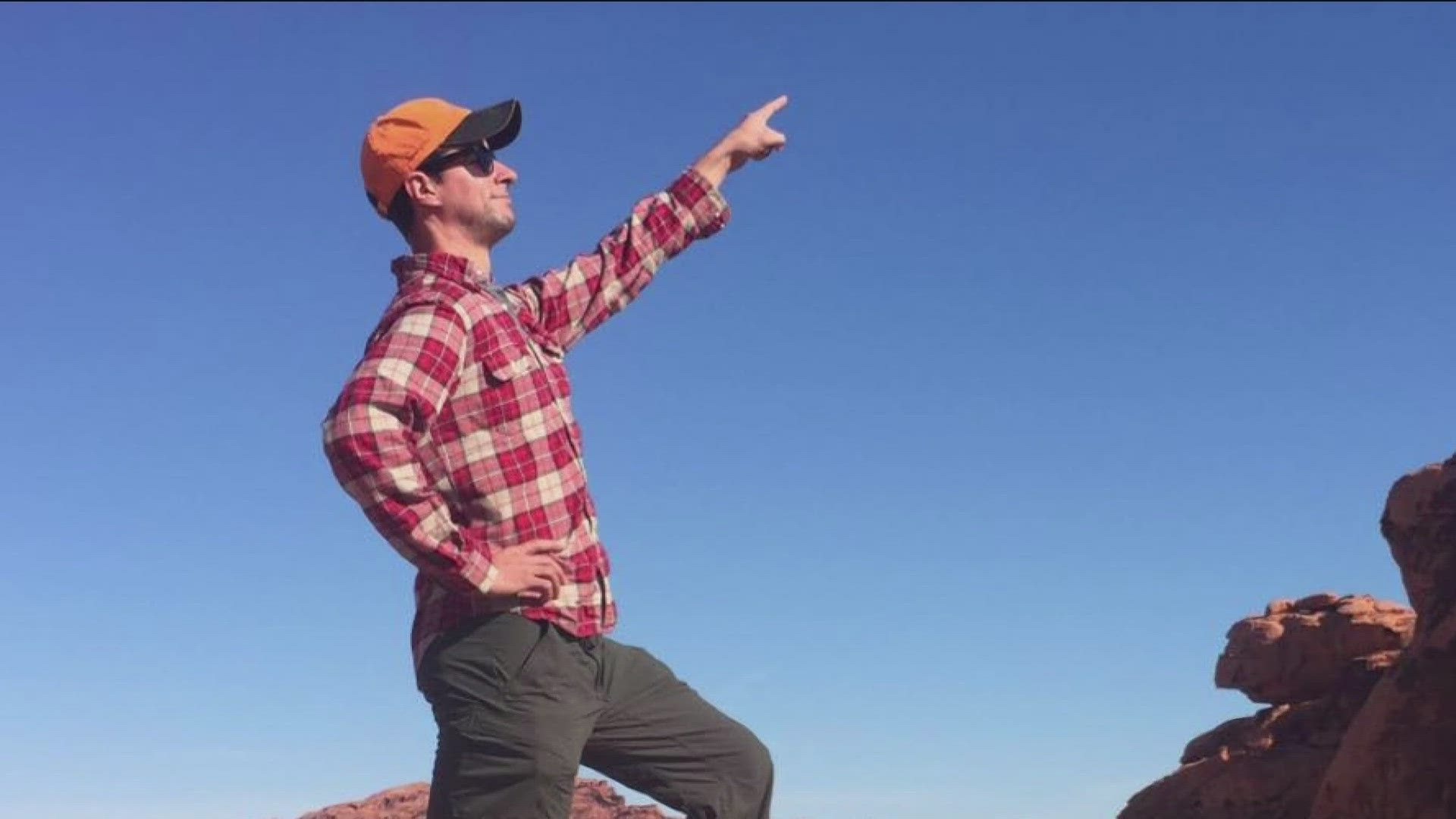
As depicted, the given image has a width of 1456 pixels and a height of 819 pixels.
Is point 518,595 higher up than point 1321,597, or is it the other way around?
point 1321,597

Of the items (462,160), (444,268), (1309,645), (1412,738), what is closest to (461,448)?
(444,268)

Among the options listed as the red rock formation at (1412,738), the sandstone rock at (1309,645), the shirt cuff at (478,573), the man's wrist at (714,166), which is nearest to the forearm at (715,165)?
the man's wrist at (714,166)

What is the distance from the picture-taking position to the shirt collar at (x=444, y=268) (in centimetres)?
648

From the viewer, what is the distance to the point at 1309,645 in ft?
64.1

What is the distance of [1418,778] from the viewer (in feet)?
42.5

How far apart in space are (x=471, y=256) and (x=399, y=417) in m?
1.10

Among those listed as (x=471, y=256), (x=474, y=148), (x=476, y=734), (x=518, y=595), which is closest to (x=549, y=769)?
(x=476, y=734)

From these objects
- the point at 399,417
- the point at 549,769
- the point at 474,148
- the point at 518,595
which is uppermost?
the point at 474,148

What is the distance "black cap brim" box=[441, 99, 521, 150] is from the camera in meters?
6.77

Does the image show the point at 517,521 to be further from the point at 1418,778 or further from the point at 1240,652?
the point at 1240,652

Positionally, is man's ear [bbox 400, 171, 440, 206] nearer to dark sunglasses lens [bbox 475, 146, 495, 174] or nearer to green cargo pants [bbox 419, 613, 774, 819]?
dark sunglasses lens [bbox 475, 146, 495, 174]

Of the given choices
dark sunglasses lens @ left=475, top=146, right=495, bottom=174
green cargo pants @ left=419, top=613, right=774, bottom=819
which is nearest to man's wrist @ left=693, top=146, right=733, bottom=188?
dark sunglasses lens @ left=475, top=146, right=495, bottom=174

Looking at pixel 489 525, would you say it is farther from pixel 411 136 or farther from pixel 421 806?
pixel 421 806

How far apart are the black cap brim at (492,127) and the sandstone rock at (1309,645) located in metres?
15.3
